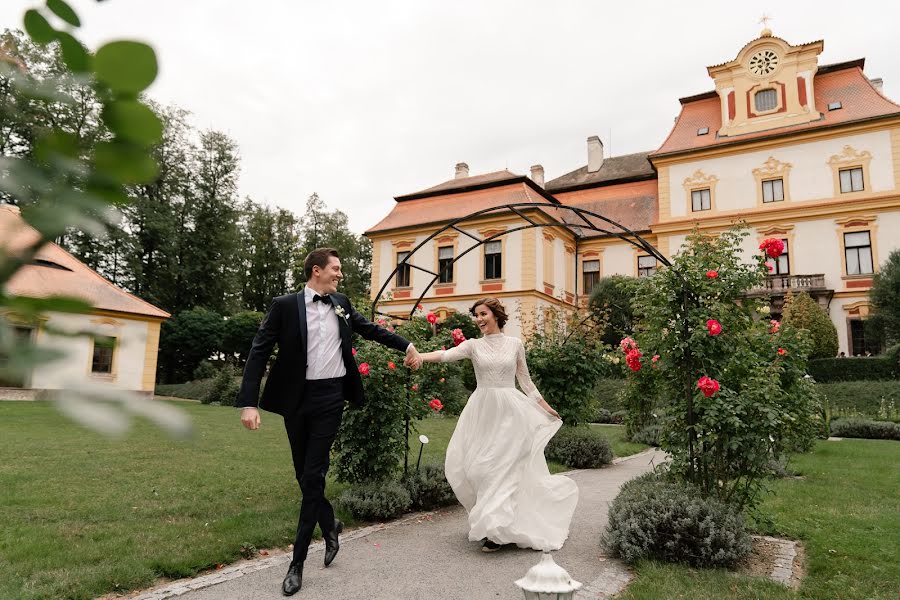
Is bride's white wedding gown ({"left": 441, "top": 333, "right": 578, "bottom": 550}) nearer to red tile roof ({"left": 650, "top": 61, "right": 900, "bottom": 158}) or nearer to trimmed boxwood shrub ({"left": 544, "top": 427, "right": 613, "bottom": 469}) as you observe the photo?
trimmed boxwood shrub ({"left": 544, "top": 427, "right": 613, "bottom": 469})

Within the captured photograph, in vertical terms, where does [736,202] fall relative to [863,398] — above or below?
above

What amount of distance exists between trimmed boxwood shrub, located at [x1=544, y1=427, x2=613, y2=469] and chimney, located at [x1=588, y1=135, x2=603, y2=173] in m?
26.4

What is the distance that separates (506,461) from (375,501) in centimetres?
133

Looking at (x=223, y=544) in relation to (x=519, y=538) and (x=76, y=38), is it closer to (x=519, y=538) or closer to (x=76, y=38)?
(x=519, y=538)

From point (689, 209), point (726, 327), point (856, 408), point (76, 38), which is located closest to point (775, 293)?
point (689, 209)

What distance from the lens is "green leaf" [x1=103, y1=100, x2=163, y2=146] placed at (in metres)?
0.42

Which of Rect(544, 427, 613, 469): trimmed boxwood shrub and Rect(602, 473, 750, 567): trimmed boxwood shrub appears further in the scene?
Rect(544, 427, 613, 469): trimmed boxwood shrub

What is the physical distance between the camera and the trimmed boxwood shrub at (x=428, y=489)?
5.79 m

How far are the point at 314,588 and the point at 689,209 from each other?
26.4 metres

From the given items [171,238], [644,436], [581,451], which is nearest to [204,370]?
[171,238]

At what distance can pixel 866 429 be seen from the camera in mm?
13664

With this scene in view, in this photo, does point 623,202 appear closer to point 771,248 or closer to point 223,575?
point 771,248

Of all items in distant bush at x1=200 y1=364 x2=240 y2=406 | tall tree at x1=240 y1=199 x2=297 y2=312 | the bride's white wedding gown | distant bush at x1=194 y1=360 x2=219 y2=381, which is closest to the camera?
the bride's white wedding gown

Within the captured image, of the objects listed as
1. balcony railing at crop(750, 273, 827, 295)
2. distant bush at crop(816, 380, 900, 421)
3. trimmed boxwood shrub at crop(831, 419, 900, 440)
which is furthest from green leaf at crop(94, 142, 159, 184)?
balcony railing at crop(750, 273, 827, 295)
